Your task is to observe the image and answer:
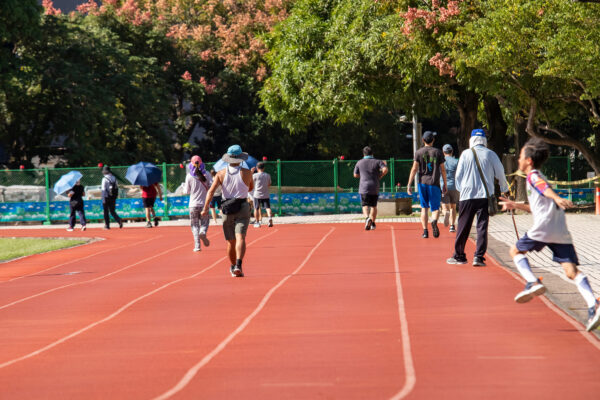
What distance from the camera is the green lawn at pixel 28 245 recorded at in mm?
20253

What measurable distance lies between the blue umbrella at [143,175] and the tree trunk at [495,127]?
11049 mm

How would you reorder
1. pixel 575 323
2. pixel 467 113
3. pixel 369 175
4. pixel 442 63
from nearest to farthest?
1. pixel 575 323
2. pixel 369 175
3. pixel 442 63
4. pixel 467 113

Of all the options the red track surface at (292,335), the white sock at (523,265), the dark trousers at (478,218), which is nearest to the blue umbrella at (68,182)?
the red track surface at (292,335)

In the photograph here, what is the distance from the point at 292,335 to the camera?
8281 millimetres

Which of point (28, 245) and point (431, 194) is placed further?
point (28, 245)

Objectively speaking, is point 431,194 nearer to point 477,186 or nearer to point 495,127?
point 477,186

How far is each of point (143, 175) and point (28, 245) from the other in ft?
17.0

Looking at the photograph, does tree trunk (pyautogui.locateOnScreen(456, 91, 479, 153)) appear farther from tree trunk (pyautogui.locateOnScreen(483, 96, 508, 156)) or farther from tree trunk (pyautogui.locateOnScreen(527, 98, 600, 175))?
tree trunk (pyautogui.locateOnScreen(527, 98, 600, 175))

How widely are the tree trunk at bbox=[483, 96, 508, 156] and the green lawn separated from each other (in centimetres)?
1444

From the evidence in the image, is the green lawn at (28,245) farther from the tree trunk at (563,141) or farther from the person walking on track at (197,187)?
the tree trunk at (563,141)

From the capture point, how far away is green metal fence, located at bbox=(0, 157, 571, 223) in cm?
3262

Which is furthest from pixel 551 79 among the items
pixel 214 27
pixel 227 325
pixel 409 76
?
pixel 214 27

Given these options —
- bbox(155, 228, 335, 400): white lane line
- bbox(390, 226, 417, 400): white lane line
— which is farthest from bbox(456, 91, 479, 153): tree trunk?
bbox(390, 226, 417, 400): white lane line

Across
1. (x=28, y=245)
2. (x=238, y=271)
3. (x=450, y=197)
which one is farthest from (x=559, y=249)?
(x=28, y=245)
